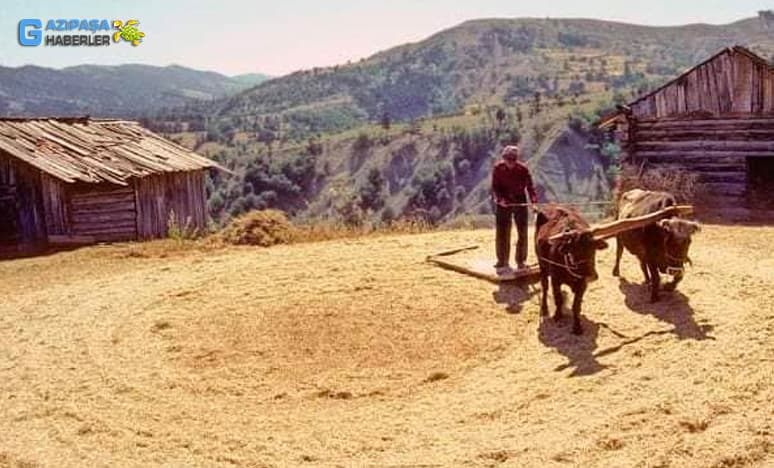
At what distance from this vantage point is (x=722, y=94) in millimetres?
18031

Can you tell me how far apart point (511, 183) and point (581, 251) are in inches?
97.4

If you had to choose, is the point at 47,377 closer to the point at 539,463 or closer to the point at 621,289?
the point at 539,463

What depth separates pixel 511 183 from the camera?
10789mm

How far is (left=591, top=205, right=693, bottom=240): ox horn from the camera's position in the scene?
29.5 feet

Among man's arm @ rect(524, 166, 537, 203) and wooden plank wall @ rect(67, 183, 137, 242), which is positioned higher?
man's arm @ rect(524, 166, 537, 203)

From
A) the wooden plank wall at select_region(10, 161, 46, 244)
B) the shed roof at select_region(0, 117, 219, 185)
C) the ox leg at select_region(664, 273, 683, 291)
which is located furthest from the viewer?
the wooden plank wall at select_region(10, 161, 46, 244)

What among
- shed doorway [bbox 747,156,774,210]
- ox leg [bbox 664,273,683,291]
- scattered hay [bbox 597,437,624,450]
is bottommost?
scattered hay [bbox 597,437,624,450]

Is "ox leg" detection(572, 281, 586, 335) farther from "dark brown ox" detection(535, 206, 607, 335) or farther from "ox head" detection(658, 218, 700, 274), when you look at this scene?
"ox head" detection(658, 218, 700, 274)

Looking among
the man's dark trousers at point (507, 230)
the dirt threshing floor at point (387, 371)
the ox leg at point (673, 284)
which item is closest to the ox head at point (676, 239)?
the ox leg at point (673, 284)

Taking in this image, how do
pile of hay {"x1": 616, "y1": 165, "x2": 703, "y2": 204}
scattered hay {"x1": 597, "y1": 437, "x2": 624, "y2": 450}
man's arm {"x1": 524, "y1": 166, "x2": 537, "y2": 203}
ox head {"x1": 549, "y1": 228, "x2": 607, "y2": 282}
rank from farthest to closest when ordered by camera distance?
pile of hay {"x1": 616, "y1": 165, "x2": 703, "y2": 204} → man's arm {"x1": 524, "y1": 166, "x2": 537, "y2": 203} → ox head {"x1": 549, "y1": 228, "x2": 607, "y2": 282} → scattered hay {"x1": 597, "y1": 437, "x2": 624, "y2": 450}

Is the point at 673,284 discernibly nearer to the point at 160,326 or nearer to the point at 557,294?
the point at 557,294

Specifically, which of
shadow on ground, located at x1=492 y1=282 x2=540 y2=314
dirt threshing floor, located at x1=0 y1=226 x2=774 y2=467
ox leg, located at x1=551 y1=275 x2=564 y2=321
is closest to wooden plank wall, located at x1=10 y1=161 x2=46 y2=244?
dirt threshing floor, located at x1=0 y1=226 x2=774 y2=467

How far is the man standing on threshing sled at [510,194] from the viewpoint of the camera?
10719 millimetres

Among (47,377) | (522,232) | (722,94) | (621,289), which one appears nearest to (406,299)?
(522,232)
